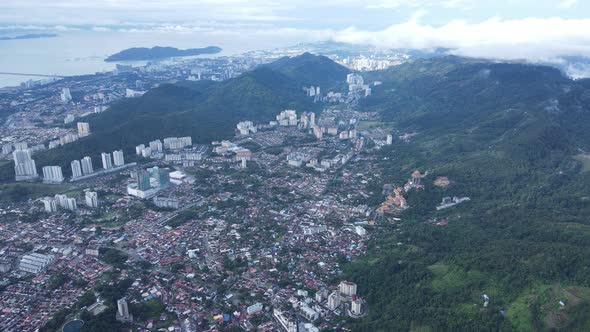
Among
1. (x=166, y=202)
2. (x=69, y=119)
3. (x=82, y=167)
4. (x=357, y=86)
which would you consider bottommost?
(x=166, y=202)

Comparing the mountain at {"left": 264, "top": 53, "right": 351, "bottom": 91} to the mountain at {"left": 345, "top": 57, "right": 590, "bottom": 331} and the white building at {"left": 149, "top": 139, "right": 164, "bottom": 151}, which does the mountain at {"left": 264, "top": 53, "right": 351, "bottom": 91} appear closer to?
the mountain at {"left": 345, "top": 57, "right": 590, "bottom": 331}

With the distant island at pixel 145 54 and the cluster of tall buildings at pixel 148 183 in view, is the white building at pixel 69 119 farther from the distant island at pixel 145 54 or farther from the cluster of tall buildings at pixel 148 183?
the distant island at pixel 145 54

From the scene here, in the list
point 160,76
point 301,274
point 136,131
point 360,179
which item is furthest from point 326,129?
point 160,76

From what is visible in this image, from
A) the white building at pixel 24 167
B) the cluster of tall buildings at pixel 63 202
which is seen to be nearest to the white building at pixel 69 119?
the white building at pixel 24 167

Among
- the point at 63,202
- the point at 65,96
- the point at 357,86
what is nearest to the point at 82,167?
the point at 63,202

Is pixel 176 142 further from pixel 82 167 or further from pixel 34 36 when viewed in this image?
pixel 34 36

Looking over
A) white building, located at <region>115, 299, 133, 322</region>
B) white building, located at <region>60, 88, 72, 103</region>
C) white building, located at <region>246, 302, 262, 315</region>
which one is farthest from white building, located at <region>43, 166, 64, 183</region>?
white building, located at <region>60, 88, 72, 103</region>
